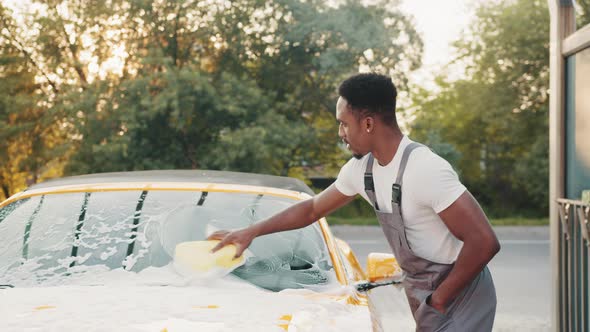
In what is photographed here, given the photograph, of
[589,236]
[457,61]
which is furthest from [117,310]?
[457,61]

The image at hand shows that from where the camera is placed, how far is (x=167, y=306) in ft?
9.02

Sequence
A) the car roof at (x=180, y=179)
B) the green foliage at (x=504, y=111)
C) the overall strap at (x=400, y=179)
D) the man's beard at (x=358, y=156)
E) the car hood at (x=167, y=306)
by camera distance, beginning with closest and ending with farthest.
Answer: the car hood at (x=167, y=306) → the overall strap at (x=400, y=179) → the man's beard at (x=358, y=156) → the car roof at (x=180, y=179) → the green foliage at (x=504, y=111)

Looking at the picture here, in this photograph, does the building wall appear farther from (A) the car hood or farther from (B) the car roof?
(A) the car hood

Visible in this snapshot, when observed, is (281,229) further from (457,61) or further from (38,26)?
(457,61)

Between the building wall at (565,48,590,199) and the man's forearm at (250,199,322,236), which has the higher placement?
the building wall at (565,48,590,199)

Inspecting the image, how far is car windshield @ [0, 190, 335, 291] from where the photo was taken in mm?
3420

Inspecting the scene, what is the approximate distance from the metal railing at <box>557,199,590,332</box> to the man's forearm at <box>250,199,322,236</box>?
1700 mm

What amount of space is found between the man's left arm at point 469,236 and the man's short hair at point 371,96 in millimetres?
388

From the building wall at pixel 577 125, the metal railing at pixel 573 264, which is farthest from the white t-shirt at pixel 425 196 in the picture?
the building wall at pixel 577 125

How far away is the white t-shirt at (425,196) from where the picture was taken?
2.68m

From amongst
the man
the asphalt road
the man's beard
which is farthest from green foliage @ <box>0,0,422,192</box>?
the man

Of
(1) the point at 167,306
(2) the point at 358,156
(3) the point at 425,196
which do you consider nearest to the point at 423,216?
(3) the point at 425,196

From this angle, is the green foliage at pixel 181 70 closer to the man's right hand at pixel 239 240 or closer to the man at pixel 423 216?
the man's right hand at pixel 239 240

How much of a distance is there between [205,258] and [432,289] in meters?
0.92
